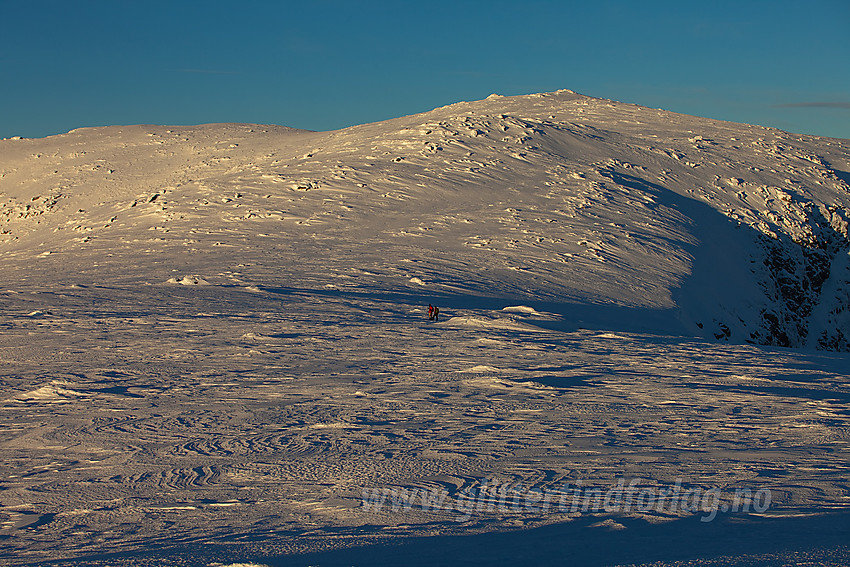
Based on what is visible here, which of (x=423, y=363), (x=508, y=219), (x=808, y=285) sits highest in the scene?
(x=508, y=219)

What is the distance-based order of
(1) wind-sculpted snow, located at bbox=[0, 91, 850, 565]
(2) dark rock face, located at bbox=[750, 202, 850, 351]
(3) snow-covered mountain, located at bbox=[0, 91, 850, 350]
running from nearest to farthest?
(1) wind-sculpted snow, located at bbox=[0, 91, 850, 565]
(3) snow-covered mountain, located at bbox=[0, 91, 850, 350]
(2) dark rock face, located at bbox=[750, 202, 850, 351]

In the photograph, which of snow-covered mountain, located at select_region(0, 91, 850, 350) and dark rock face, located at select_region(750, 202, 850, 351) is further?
dark rock face, located at select_region(750, 202, 850, 351)

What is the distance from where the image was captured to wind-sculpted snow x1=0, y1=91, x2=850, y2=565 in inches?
213

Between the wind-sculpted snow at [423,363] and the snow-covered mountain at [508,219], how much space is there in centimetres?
17

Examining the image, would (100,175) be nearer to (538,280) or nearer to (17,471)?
(538,280)

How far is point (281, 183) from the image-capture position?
31.0 metres

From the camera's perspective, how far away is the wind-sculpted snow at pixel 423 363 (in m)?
5.42

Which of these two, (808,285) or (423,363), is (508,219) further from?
(423,363)

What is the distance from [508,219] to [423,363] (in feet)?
51.8

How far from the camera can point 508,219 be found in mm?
26094

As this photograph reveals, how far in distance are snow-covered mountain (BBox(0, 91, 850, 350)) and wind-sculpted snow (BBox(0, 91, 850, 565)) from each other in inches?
6.7

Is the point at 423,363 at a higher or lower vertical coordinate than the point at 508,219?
lower

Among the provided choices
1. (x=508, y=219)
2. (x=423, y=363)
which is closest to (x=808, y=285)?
(x=508, y=219)

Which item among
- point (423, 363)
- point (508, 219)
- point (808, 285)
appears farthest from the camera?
point (808, 285)
